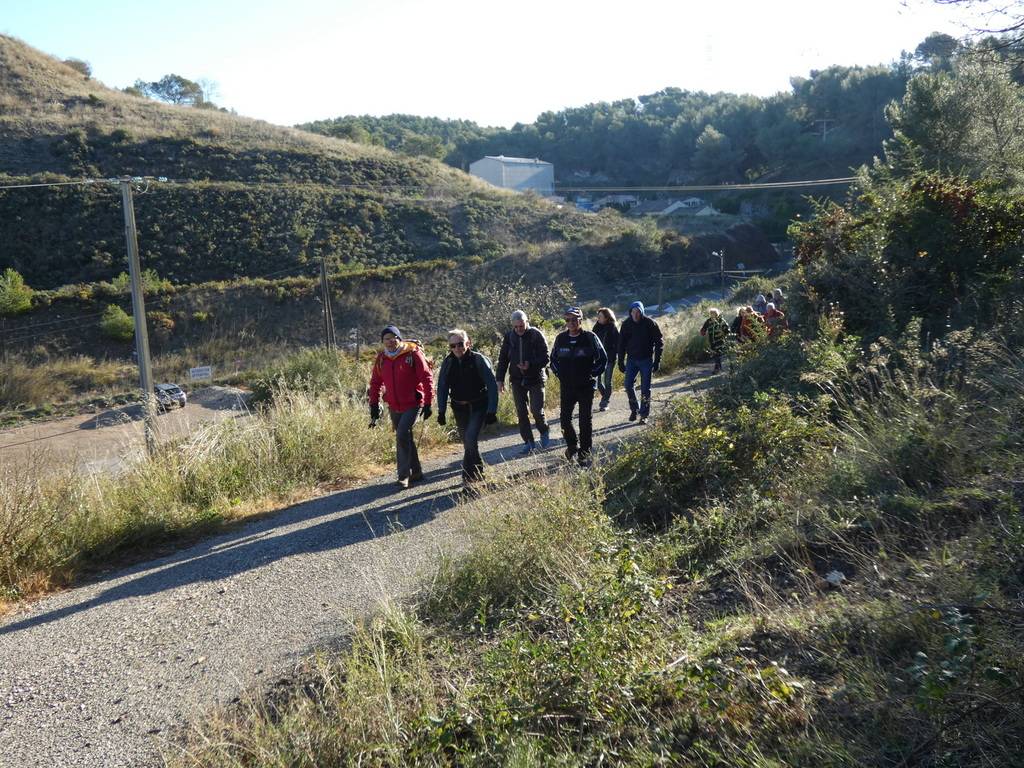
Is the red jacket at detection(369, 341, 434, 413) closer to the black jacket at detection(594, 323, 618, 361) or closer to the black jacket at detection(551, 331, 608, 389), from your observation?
the black jacket at detection(551, 331, 608, 389)

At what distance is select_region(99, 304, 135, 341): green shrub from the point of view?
3397 cm

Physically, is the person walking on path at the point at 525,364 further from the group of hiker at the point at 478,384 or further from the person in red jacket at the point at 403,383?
the person in red jacket at the point at 403,383

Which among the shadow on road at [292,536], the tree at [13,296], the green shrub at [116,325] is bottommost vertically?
the shadow on road at [292,536]

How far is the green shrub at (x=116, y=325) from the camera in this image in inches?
1337

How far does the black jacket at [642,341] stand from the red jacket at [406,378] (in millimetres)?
3927

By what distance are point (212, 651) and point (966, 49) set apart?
27.2 feet

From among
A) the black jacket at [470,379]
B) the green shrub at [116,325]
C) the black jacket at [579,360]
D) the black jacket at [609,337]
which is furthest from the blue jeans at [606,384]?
the green shrub at [116,325]

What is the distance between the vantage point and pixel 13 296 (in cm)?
3412

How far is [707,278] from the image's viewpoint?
1829 inches

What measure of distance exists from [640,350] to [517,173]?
2638 inches

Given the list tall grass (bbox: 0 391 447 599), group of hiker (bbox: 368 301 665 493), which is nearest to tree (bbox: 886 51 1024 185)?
group of hiker (bbox: 368 301 665 493)

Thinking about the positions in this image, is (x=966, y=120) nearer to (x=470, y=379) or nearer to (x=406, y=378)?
(x=470, y=379)

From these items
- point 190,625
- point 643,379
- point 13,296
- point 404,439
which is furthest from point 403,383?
point 13,296

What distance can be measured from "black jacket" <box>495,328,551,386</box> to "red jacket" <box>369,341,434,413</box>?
1.07 metres
